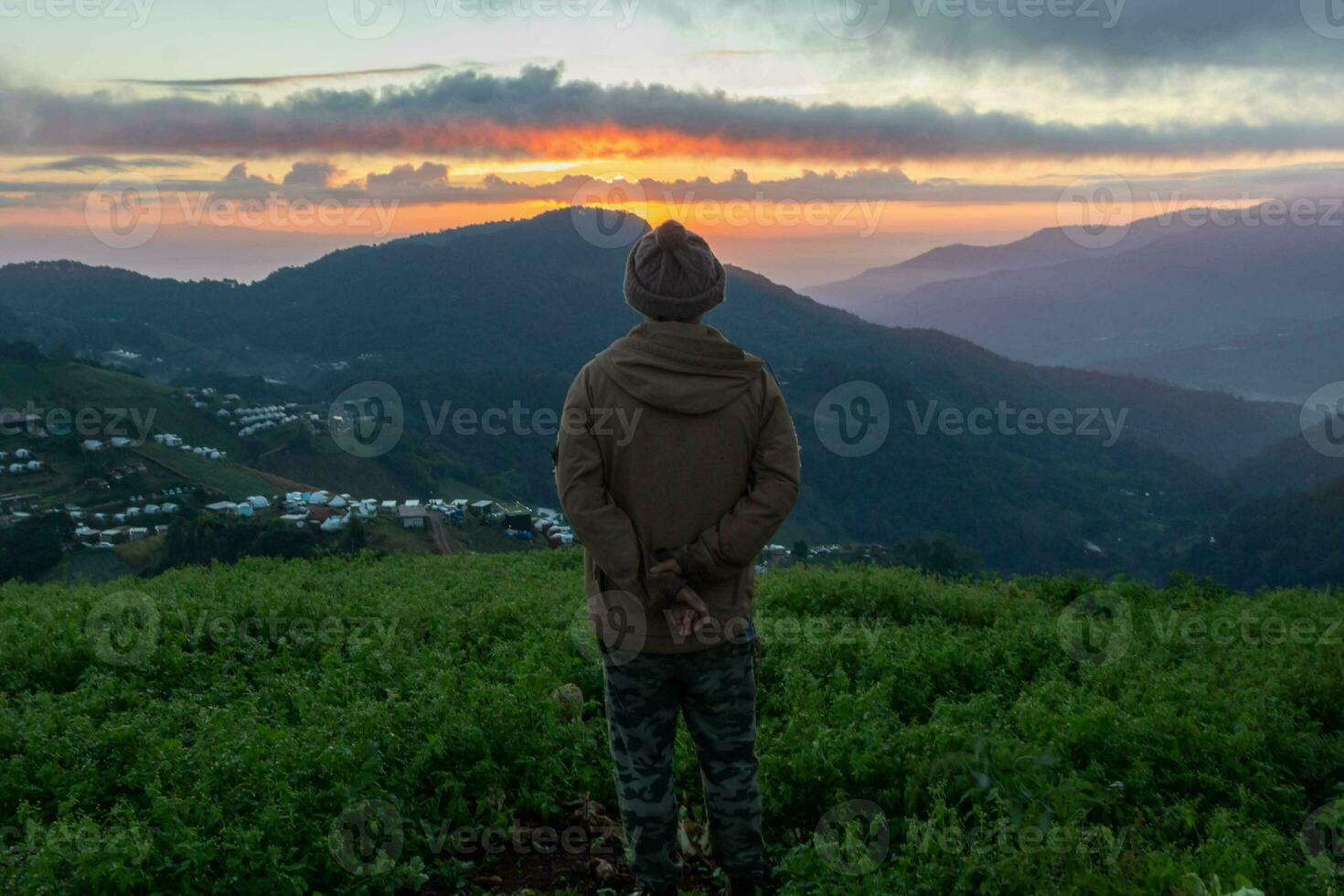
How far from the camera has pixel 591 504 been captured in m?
3.82

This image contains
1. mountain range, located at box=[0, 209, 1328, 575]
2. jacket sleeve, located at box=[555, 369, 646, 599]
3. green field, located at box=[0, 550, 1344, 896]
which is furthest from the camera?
mountain range, located at box=[0, 209, 1328, 575]

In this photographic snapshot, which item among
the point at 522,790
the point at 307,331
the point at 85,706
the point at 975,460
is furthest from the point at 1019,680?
the point at 307,331

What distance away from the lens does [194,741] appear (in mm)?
5832

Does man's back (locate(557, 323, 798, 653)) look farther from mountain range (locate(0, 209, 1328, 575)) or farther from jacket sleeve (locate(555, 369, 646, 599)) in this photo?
mountain range (locate(0, 209, 1328, 575))

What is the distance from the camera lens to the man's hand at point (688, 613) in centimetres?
384

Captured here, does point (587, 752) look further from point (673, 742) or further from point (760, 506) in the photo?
point (760, 506)

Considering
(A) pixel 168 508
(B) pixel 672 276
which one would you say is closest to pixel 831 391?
(A) pixel 168 508

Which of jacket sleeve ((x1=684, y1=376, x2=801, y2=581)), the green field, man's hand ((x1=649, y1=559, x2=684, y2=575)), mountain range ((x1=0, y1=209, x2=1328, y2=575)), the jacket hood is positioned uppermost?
the jacket hood

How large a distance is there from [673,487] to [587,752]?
297 cm

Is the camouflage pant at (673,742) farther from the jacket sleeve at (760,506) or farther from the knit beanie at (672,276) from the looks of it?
the knit beanie at (672,276)

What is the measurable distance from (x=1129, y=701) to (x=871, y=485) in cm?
Answer: 9559

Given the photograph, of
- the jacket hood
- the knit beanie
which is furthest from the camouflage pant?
the knit beanie

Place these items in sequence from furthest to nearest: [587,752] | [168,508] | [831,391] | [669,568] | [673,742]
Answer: [831,391]
[168,508]
[587,752]
[673,742]
[669,568]

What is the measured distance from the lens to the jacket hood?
382 cm
